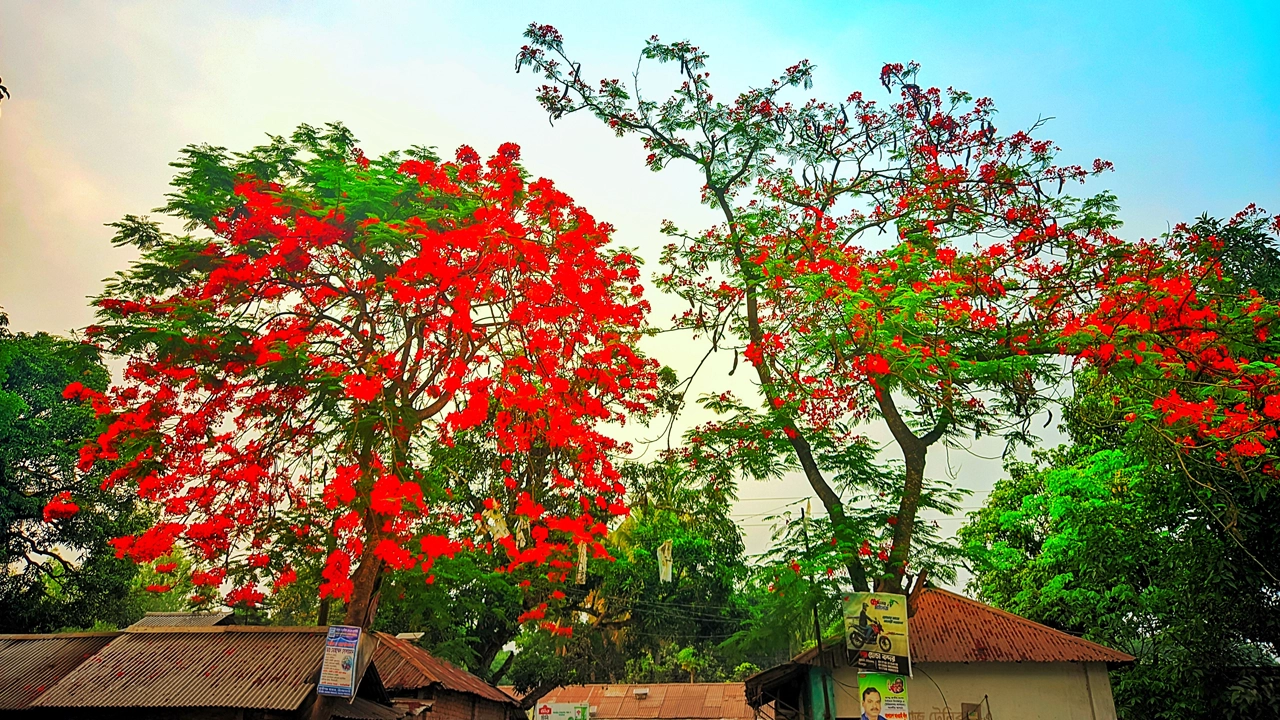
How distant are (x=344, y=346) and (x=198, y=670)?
246 inches

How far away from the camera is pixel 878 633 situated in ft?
31.7

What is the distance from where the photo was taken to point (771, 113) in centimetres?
1248

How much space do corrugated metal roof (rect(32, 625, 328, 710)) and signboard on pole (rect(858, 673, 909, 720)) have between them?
27.0 feet

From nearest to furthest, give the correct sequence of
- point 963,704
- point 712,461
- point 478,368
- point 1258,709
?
1. point 478,368
2. point 712,461
3. point 1258,709
4. point 963,704

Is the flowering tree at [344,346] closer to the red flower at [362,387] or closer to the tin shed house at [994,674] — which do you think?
the red flower at [362,387]

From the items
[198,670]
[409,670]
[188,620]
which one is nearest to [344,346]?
[198,670]

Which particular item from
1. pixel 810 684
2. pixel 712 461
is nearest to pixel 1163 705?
pixel 810 684

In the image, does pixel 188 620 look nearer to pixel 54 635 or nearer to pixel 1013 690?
pixel 54 635

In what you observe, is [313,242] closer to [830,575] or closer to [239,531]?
[239,531]

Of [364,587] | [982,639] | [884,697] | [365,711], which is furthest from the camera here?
[982,639]

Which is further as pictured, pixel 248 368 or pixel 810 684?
pixel 810 684

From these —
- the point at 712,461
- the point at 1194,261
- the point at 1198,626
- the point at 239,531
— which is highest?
the point at 1194,261

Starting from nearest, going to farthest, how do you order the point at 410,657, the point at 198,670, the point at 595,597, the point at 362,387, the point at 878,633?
1. the point at 362,387
2. the point at 878,633
3. the point at 198,670
4. the point at 410,657
5. the point at 595,597

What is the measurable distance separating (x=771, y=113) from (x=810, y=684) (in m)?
11.8
